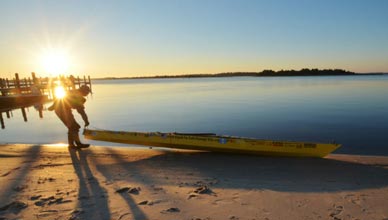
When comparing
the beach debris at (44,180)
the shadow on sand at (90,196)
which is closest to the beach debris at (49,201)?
the shadow on sand at (90,196)

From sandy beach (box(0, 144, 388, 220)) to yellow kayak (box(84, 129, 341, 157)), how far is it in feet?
0.85

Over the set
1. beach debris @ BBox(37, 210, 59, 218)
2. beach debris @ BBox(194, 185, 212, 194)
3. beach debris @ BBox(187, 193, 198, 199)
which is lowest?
beach debris @ BBox(194, 185, 212, 194)

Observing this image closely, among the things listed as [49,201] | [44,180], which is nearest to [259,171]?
[49,201]

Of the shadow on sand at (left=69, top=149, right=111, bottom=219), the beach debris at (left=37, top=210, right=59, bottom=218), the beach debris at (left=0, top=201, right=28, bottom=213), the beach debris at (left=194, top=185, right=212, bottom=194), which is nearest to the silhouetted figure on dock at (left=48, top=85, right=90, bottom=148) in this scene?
the shadow on sand at (left=69, top=149, right=111, bottom=219)

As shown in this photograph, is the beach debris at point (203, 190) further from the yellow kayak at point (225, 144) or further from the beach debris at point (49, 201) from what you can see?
the yellow kayak at point (225, 144)

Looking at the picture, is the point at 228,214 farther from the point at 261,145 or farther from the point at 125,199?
the point at 261,145

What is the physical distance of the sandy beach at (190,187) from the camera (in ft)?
15.3

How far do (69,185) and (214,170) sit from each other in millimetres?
3603

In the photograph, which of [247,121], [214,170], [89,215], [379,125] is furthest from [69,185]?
[379,125]

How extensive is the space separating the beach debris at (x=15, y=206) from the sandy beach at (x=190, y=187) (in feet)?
0.06

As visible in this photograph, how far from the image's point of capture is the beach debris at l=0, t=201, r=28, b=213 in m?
4.79

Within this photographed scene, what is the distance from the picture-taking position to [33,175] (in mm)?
6750

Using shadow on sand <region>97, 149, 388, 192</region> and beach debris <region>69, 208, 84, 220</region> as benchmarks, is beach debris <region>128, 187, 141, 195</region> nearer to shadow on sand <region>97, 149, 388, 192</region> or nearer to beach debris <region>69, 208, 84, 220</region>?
shadow on sand <region>97, 149, 388, 192</region>

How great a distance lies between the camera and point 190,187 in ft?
19.2
